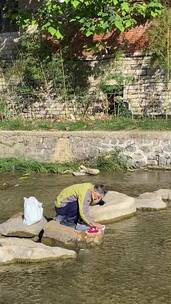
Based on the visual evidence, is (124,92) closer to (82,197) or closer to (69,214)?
(69,214)

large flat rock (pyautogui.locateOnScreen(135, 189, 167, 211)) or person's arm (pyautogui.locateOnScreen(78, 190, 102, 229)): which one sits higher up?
person's arm (pyautogui.locateOnScreen(78, 190, 102, 229))

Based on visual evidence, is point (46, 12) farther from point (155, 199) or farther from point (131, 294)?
point (131, 294)

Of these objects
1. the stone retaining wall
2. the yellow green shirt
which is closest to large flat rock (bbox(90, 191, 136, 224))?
the yellow green shirt

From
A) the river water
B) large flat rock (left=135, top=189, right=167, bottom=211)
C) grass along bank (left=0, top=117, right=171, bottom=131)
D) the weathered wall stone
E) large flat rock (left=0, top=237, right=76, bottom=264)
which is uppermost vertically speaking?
the weathered wall stone

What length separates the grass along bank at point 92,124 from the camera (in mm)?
13195

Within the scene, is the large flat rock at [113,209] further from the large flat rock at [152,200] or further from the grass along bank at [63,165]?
the grass along bank at [63,165]

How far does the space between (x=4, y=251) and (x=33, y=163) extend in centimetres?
564

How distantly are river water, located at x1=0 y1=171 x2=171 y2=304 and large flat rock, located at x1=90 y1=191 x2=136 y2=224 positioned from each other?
123 mm

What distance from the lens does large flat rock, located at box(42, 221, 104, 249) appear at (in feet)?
25.3

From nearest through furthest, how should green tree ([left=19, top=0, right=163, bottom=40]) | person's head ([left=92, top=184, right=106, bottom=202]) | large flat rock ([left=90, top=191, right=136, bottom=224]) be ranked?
person's head ([left=92, top=184, right=106, bottom=202])
large flat rock ([left=90, top=191, right=136, bottom=224])
green tree ([left=19, top=0, right=163, bottom=40])

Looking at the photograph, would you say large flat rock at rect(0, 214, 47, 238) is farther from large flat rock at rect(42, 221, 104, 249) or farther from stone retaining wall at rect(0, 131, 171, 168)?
stone retaining wall at rect(0, 131, 171, 168)

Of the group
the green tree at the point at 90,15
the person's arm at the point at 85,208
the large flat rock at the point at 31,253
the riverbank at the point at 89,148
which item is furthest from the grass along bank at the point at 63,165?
the large flat rock at the point at 31,253

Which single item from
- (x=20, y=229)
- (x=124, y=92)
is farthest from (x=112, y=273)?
(x=124, y=92)

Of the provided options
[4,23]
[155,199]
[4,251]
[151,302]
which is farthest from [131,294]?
[4,23]
